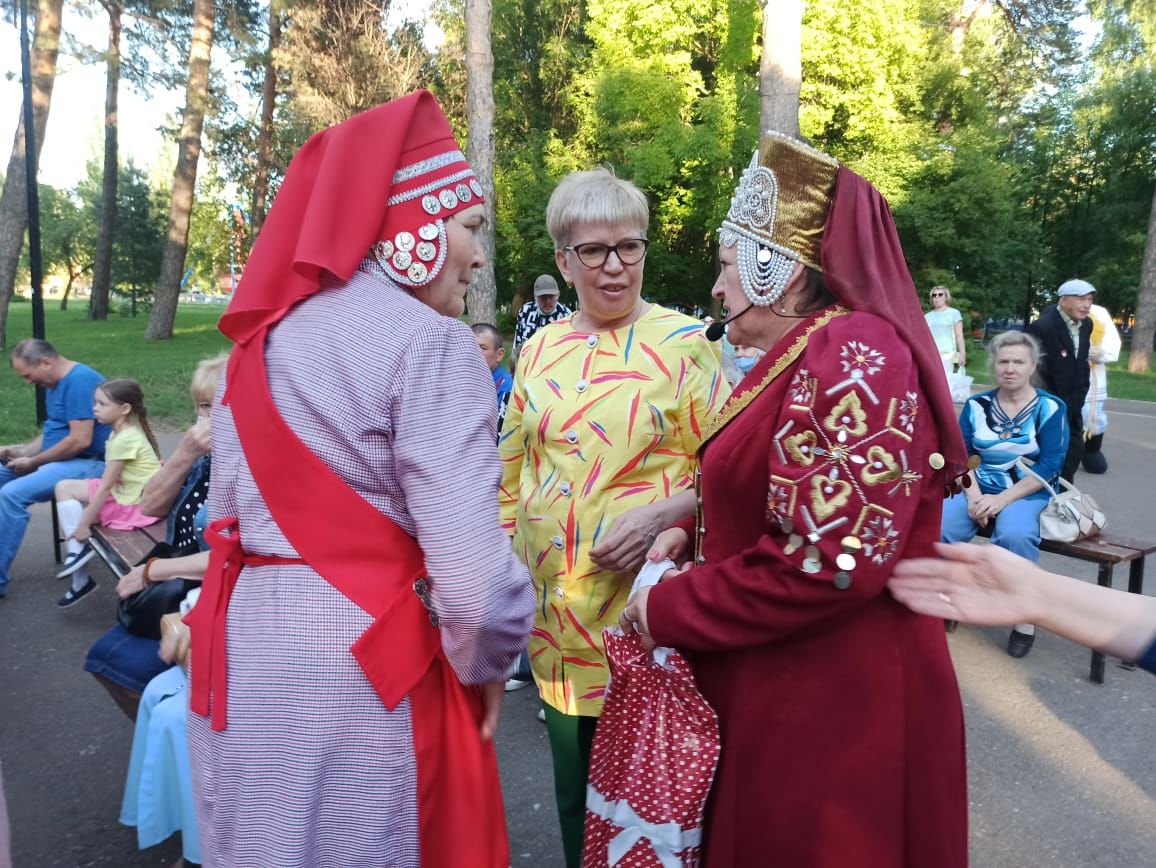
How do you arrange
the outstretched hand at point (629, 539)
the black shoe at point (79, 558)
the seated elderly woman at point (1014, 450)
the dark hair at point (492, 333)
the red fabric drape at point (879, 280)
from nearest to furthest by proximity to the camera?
Result: the red fabric drape at point (879, 280)
the outstretched hand at point (629, 539)
the seated elderly woman at point (1014, 450)
the black shoe at point (79, 558)
the dark hair at point (492, 333)

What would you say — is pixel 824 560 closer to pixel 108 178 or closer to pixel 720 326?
pixel 720 326

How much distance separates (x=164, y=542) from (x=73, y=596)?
210 cm

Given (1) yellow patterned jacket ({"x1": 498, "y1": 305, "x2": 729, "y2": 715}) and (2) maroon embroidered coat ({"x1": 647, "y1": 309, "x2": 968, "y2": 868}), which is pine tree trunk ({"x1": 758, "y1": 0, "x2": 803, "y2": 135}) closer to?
(1) yellow patterned jacket ({"x1": 498, "y1": 305, "x2": 729, "y2": 715})

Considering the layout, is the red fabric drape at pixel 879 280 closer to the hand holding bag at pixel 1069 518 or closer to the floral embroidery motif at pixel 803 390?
the floral embroidery motif at pixel 803 390

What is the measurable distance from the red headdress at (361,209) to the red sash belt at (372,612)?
0.13 meters

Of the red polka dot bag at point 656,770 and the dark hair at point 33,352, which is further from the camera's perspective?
the dark hair at point 33,352

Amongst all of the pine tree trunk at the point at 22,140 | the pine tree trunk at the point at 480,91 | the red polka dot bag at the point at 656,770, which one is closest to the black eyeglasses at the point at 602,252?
the red polka dot bag at the point at 656,770

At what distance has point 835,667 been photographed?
1.65m

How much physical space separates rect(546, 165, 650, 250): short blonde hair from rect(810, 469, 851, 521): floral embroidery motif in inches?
47.3

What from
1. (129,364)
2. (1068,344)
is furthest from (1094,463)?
(129,364)

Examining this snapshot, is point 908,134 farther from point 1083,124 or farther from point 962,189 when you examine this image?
point 1083,124

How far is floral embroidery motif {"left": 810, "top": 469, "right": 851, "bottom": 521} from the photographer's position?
4.81 ft

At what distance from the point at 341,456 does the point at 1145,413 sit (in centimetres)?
1682

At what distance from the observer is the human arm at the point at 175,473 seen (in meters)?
3.79
